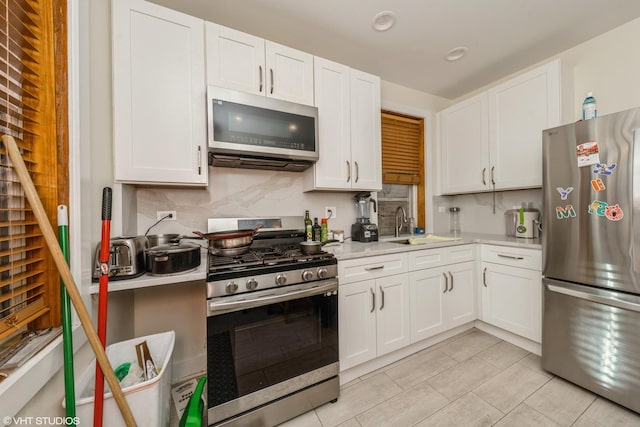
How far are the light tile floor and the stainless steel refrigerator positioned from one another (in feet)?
0.48

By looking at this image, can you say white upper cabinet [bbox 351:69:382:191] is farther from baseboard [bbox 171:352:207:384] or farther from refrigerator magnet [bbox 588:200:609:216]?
baseboard [bbox 171:352:207:384]

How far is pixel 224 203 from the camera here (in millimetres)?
1848

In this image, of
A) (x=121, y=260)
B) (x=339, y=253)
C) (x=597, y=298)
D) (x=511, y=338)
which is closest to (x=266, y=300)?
(x=339, y=253)

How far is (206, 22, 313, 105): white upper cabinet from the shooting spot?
1.52 metres

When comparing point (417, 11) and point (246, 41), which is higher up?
point (417, 11)

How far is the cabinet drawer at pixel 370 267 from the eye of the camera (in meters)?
1.60

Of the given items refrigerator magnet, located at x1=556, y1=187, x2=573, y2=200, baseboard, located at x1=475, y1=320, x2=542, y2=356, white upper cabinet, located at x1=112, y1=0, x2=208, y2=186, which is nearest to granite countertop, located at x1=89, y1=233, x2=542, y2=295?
refrigerator magnet, located at x1=556, y1=187, x2=573, y2=200

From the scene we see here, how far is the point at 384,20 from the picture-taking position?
176 centimetres

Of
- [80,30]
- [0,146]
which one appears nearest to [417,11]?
[80,30]

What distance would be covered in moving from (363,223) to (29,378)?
2072 millimetres

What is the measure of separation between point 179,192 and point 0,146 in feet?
3.35

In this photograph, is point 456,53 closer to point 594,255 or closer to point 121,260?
point 594,255

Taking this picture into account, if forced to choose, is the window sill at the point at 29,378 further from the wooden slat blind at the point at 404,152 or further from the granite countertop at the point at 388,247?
the wooden slat blind at the point at 404,152

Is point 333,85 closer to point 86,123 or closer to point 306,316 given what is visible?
point 86,123
